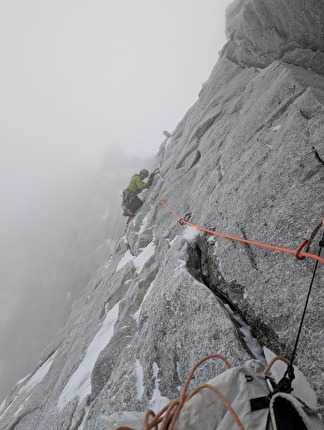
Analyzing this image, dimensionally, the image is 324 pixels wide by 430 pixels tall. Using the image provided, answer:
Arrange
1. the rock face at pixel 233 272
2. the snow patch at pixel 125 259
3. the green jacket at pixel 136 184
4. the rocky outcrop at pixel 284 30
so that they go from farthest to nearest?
the green jacket at pixel 136 184, the snow patch at pixel 125 259, the rocky outcrop at pixel 284 30, the rock face at pixel 233 272

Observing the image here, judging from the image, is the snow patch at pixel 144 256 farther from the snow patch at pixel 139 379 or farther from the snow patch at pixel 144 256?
the snow patch at pixel 139 379

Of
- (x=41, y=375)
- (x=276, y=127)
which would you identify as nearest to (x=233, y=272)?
(x=276, y=127)

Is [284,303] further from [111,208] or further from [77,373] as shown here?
[111,208]

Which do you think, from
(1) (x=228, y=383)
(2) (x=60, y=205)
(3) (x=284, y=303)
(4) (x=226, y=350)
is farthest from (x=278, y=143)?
(2) (x=60, y=205)

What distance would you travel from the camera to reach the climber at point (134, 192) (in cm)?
1552

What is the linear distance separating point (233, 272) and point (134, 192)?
37.5ft

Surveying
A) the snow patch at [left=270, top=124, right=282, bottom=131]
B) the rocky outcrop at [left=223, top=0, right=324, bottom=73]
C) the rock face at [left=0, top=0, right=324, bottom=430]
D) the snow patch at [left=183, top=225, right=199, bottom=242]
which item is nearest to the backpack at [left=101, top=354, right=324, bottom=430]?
the rock face at [left=0, top=0, right=324, bottom=430]

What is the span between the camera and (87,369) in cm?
821

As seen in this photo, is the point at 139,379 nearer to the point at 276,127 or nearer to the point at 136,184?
the point at 276,127

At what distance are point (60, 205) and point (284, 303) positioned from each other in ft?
369

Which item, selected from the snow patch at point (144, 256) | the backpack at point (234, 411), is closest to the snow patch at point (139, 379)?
the backpack at point (234, 411)

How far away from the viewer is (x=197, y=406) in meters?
2.44

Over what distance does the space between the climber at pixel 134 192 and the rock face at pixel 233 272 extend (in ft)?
14.7

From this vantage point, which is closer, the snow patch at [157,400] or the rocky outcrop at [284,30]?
the snow patch at [157,400]
